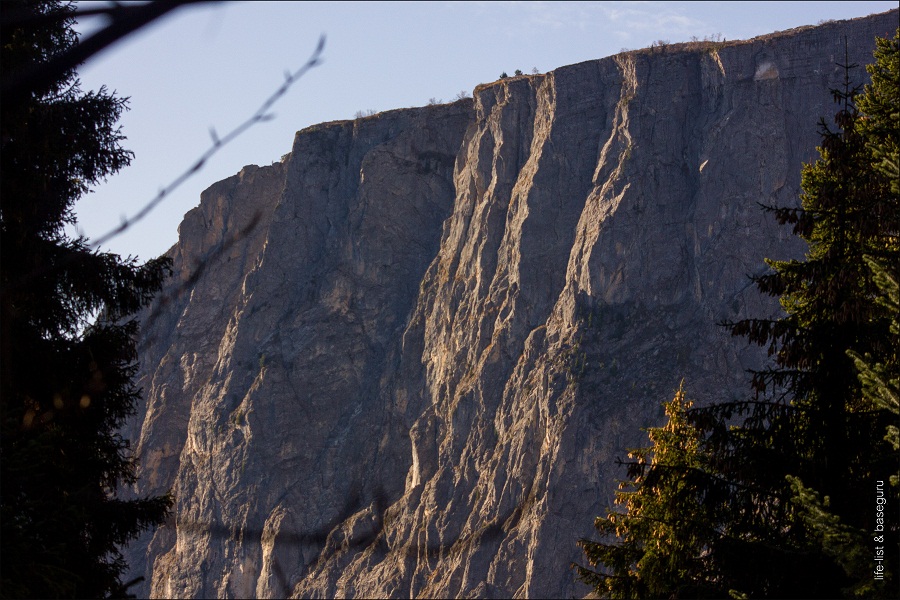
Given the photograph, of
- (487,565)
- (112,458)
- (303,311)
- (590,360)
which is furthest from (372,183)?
(112,458)

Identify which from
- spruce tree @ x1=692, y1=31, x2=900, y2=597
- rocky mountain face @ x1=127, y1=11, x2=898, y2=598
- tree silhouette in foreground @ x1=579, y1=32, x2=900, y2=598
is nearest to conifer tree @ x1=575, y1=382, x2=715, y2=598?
tree silhouette in foreground @ x1=579, y1=32, x2=900, y2=598

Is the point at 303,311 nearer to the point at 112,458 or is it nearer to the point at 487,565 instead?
the point at 487,565

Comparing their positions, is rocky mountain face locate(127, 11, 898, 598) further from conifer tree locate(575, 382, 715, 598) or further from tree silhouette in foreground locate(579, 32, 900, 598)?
tree silhouette in foreground locate(579, 32, 900, 598)

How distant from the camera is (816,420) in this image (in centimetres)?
998

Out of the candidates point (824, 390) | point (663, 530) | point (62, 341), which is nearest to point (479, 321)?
point (663, 530)

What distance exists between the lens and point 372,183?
81.2 meters

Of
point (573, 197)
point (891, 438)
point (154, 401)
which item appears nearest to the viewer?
point (891, 438)

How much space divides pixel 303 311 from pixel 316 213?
828 cm

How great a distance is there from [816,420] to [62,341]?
6.92 m

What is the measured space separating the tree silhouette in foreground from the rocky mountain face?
161 ft

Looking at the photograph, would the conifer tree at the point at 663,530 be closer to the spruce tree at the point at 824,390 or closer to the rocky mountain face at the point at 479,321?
the spruce tree at the point at 824,390

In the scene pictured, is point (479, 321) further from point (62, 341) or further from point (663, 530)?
point (62, 341)

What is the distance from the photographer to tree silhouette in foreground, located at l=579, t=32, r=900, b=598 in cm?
936

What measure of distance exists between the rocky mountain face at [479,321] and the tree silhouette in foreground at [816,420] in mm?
49120
